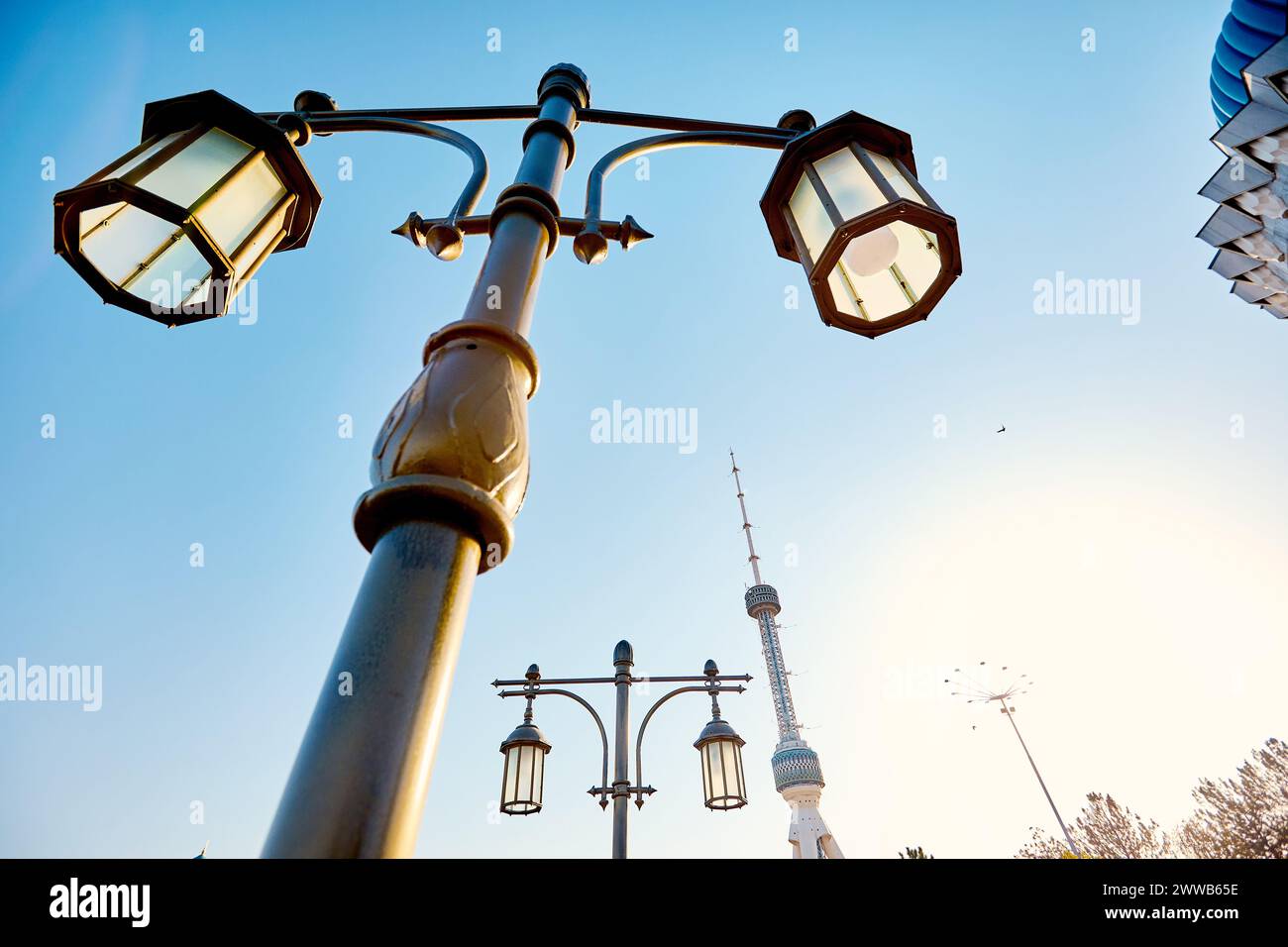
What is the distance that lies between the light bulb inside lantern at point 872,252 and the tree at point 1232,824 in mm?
41829

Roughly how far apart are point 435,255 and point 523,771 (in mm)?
6806

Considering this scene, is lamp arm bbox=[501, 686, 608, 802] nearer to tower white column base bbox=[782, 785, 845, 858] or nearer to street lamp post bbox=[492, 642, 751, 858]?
street lamp post bbox=[492, 642, 751, 858]

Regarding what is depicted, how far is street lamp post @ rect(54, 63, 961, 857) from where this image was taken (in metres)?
0.95

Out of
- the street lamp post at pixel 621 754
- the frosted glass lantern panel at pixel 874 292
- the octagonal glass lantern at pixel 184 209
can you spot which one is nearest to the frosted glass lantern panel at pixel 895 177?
the frosted glass lantern panel at pixel 874 292

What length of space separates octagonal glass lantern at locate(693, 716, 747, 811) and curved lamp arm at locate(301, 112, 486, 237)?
6.93 metres

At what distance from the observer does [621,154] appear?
266cm

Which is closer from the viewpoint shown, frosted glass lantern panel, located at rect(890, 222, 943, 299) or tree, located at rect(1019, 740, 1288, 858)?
frosted glass lantern panel, located at rect(890, 222, 943, 299)

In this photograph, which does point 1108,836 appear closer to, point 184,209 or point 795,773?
point 795,773

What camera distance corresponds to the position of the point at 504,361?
1442 millimetres

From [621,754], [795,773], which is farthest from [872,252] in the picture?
[795,773]

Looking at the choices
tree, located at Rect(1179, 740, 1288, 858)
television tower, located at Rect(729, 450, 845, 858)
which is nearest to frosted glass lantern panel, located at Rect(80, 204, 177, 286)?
tree, located at Rect(1179, 740, 1288, 858)

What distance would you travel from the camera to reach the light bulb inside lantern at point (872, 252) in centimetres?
238
